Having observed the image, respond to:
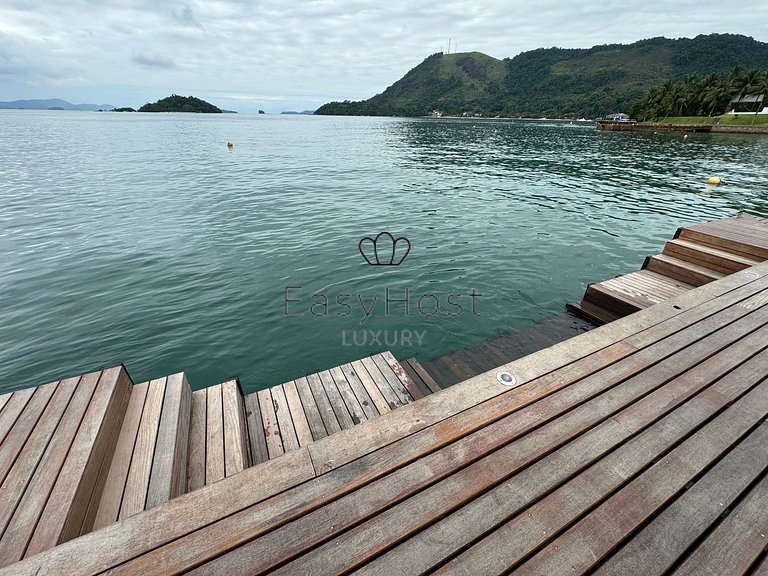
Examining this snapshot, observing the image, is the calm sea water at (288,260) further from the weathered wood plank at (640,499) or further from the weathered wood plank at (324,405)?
the weathered wood plank at (640,499)

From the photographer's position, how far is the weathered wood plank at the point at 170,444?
303cm

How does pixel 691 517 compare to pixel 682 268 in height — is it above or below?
above

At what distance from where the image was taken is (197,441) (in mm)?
3812

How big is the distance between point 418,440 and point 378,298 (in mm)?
6357

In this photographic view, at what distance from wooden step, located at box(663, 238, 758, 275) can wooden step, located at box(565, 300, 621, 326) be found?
7.54ft

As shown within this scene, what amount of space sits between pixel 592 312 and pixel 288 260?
8657mm

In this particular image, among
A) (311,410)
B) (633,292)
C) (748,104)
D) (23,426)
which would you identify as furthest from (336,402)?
(748,104)

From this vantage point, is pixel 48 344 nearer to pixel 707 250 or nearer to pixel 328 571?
pixel 328 571

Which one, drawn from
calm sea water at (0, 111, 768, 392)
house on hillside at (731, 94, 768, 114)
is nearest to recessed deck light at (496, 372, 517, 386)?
calm sea water at (0, 111, 768, 392)

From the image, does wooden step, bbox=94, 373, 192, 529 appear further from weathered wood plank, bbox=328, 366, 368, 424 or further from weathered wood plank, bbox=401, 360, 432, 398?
weathered wood plank, bbox=401, 360, 432, 398

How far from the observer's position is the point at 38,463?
3029mm

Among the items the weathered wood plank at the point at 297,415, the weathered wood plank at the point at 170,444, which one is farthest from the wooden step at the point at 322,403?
the weathered wood plank at the point at 170,444

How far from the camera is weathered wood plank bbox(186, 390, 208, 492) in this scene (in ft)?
11.2

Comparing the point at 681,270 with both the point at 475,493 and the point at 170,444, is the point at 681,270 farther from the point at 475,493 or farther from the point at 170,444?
the point at 170,444
